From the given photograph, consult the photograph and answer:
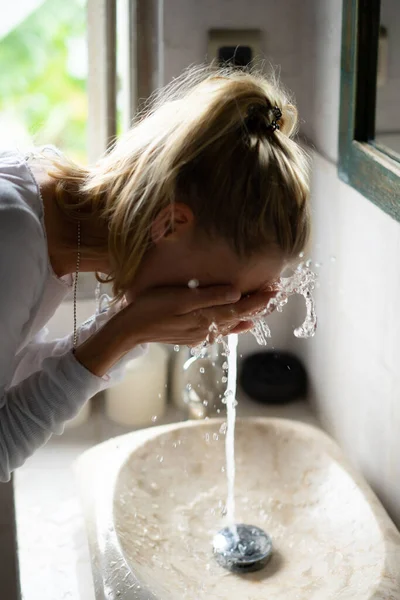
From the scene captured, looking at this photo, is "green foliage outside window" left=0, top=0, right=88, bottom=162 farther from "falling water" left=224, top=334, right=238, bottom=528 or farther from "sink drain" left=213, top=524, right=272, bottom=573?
"sink drain" left=213, top=524, right=272, bottom=573

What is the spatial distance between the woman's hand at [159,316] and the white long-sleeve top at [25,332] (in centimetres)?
3

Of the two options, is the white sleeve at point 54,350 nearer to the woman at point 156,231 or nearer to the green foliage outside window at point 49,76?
the woman at point 156,231

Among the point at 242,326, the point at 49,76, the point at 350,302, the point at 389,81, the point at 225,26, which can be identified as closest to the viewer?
the point at 242,326

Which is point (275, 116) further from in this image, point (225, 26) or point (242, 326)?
point (225, 26)

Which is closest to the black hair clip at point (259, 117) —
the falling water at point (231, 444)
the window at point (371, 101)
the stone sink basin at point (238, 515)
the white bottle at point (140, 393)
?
the window at point (371, 101)

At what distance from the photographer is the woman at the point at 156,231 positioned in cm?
90

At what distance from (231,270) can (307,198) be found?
0.39ft

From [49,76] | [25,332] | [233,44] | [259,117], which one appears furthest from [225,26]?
[25,332]

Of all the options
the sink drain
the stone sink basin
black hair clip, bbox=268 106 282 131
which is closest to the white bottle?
the stone sink basin

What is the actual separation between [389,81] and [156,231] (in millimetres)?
459

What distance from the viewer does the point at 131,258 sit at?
95 centimetres

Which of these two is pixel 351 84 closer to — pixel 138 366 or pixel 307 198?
pixel 307 198

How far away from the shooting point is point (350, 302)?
4.66 ft

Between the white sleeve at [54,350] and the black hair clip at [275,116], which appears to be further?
the white sleeve at [54,350]
